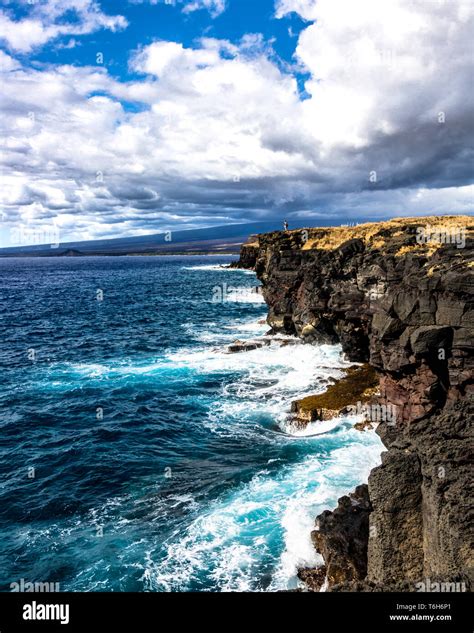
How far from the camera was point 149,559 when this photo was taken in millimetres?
22156

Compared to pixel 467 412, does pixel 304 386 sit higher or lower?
lower

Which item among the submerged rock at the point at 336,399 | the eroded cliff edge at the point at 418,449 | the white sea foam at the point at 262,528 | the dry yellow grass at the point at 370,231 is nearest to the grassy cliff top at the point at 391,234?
the dry yellow grass at the point at 370,231

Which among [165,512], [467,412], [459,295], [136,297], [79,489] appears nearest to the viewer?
[467,412]

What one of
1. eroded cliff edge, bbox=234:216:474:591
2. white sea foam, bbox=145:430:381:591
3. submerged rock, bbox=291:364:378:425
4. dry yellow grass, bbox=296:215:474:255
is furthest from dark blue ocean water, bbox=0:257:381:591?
dry yellow grass, bbox=296:215:474:255

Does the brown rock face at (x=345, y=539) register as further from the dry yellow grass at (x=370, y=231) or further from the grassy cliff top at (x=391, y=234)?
the dry yellow grass at (x=370, y=231)

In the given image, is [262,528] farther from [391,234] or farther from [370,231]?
[370,231]

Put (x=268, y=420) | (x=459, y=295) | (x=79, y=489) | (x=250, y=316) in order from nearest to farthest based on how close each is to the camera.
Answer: (x=459, y=295) < (x=79, y=489) < (x=268, y=420) < (x=250, y=316)

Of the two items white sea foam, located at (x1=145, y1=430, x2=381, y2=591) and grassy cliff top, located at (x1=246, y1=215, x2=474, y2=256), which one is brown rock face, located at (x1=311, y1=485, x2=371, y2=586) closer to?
white sea foam, located at (x1=145, y1=430, x2=381, y2=591)

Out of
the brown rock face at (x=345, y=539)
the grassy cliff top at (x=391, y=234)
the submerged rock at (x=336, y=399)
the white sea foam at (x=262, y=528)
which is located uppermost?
the grassy cliff top at (x=391, y=234)

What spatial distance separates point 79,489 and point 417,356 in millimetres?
22318

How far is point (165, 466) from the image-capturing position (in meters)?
31.8

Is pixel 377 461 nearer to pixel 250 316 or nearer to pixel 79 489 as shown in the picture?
pixel 79 489

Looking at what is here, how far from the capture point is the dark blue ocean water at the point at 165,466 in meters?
22.0

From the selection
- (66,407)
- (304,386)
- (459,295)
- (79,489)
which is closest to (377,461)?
(459,295)
